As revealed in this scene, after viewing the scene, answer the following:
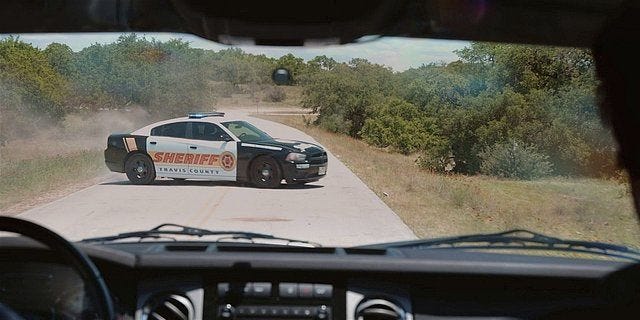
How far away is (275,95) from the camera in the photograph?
15.3ft

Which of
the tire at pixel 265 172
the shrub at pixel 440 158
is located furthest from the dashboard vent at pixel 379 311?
the tire at pixel 265 172

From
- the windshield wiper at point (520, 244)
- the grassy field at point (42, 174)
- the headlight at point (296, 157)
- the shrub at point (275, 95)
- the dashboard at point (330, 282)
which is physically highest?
the shrub at point (275, 95)

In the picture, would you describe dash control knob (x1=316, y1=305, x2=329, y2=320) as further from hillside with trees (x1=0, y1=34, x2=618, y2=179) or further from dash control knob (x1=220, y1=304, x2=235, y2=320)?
hillside with trees (x1=0, y1=34, x2=618, y2=179)

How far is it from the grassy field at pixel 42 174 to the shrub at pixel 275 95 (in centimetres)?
116

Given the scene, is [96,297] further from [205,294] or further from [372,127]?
[372,127]

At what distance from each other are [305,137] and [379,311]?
4.87 feet

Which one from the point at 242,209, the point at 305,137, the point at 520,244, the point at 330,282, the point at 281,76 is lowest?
the point at 330,282

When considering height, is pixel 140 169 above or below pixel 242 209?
above

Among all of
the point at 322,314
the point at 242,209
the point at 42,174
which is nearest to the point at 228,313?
the point at 322,314

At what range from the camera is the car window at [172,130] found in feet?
15.7

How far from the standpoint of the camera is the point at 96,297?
10.8 feet

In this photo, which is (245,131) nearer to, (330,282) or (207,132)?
(207,132)

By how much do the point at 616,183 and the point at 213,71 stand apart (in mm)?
2522

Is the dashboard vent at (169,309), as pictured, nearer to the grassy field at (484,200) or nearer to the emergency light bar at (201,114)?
the emergency light bar at (201,114)
